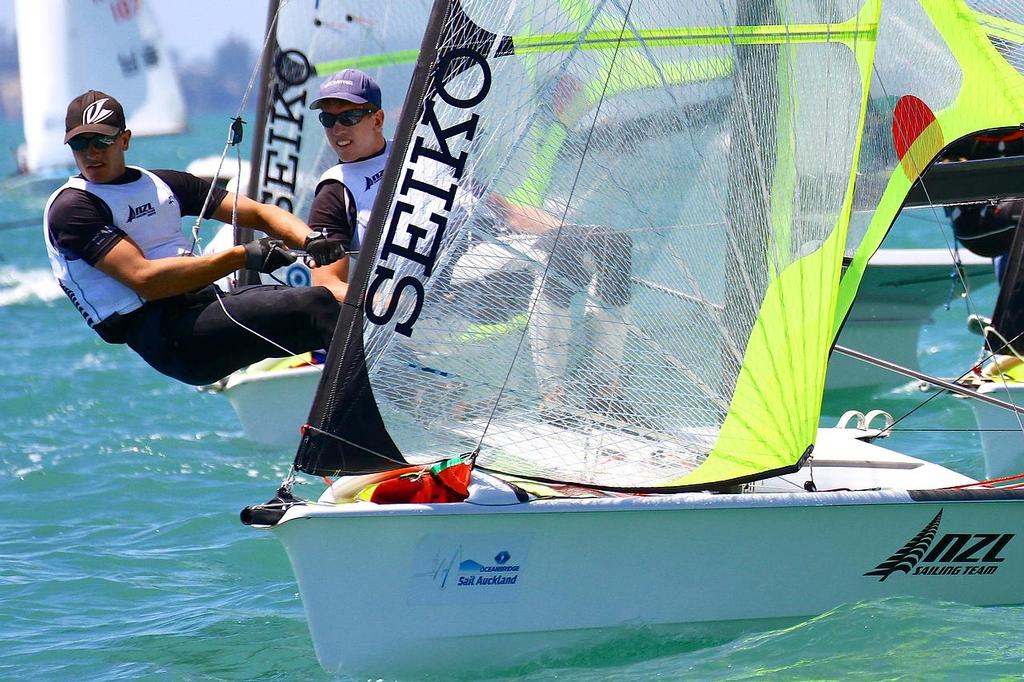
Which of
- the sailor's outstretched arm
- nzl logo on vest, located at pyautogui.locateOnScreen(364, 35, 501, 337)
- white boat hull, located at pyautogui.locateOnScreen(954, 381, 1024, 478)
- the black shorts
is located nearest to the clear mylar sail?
nzl logo on vest, located at pyautogui.locateOnScreen(364, 35, 501, 337)

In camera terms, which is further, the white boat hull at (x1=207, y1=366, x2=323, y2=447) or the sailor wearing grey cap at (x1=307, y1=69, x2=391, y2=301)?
the white boat hull at (x1=207, y1=366, x2=323, y2=447)

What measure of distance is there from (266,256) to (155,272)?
12.3 inches

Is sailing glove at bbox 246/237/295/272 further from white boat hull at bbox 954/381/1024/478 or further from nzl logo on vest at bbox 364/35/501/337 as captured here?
white boat hull at bbox 954/381/1024/478

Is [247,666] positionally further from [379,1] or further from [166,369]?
[379,1]

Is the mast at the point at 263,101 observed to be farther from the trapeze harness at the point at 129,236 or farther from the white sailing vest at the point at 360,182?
the trapeze harness at the point at 129,236

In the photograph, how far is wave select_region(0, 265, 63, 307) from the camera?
13.9 m

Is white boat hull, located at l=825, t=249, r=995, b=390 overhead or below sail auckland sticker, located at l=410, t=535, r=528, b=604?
below

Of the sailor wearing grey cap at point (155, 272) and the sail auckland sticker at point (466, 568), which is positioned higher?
the sailor wearing grey cap at point (155, 272)

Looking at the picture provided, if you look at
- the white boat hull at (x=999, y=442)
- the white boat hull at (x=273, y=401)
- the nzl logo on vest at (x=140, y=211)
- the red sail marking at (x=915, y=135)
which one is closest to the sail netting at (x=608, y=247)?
the red sail marking at (x=915, y=135)

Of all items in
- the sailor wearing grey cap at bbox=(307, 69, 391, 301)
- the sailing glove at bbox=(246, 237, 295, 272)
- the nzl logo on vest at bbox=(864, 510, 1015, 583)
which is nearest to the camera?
the sailing glove at bbox=(246, 237, 295, 272)

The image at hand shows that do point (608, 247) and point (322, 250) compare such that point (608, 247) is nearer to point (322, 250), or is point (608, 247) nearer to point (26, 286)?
point (322, 250)

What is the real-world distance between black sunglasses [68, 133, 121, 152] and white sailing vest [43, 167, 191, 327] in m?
0.10

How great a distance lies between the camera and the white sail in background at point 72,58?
17391 millimetres

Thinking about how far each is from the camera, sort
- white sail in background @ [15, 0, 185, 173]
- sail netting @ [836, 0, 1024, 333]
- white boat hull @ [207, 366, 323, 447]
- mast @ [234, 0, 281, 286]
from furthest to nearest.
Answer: white sail in background @ [15, 0, 185, 173]
mast @ [234, 0, 281, 286]
white boat hull @ [207, 366, 323, 447]
sail netting @ [836, 0, 1024, 333]
